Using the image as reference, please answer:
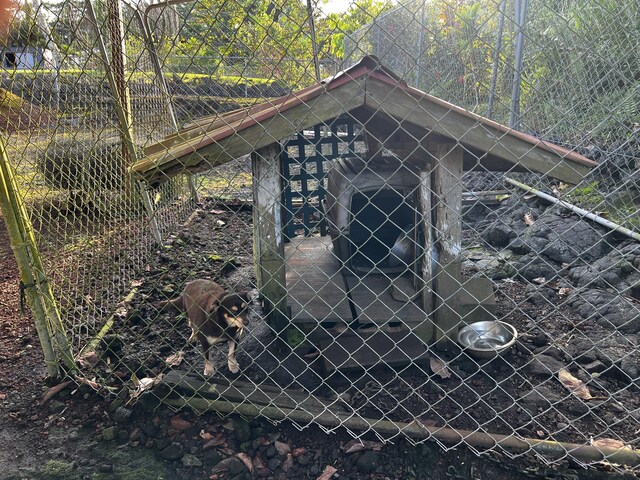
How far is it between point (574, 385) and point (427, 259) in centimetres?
116

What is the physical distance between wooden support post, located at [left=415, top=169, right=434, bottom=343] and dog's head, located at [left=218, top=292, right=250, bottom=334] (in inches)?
47.4

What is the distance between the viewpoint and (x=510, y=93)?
6.49 m

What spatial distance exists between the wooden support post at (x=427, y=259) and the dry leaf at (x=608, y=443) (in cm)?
116

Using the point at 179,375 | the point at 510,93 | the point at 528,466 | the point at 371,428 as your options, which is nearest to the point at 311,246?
the point at 179,375

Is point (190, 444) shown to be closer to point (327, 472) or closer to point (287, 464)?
point (287, 464)

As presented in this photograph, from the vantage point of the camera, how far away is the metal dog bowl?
305 centimetres

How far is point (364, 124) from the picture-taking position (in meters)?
2.46

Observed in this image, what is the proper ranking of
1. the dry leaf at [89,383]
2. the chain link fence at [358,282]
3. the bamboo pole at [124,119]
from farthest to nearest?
the bamboo pole at [124,119] → the dry leaf at [89,383] → the chain link fence at [358,282]

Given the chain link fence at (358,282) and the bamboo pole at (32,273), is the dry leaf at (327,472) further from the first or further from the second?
the bamboo pole at (32,273)

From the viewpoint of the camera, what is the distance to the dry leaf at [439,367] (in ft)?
9.45

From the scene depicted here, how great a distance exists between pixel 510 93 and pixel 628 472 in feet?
18.1

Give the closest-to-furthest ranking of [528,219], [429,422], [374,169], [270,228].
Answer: [429,422], [270,228], [374,169], [528,219]


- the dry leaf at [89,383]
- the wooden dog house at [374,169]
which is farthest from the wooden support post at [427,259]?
the dry leaf at [89,383]

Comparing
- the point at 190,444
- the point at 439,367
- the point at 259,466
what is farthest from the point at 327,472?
the point at 439,367
